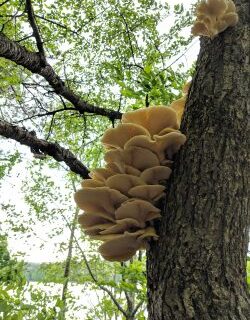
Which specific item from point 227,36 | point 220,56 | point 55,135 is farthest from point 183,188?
point 55,135

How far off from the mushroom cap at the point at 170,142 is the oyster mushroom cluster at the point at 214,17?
24.3 inches

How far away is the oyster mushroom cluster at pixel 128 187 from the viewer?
1472 mm

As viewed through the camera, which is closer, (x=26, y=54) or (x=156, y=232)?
(x=156, y=232)

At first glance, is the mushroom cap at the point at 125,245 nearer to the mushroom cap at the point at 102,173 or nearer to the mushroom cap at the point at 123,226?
the mushroom cap at the point at 123,226

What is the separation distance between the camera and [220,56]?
1.71 metres

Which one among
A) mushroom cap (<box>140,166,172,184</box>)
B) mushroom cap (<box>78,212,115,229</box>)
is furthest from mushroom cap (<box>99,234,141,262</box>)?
mushroom cap (<box>140,166,172,184</box>)

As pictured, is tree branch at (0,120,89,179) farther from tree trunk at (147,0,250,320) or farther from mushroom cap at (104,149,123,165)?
tree trunk at (147,0,250,320)

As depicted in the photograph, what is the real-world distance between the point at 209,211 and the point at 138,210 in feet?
0.99

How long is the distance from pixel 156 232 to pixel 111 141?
0.47 metres

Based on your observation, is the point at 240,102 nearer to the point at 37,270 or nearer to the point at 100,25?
the point at 100,25

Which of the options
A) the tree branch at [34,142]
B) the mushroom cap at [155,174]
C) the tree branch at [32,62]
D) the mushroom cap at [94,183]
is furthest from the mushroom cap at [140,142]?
the tree branch at [32,62]

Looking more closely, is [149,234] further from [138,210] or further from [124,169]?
[124,169]

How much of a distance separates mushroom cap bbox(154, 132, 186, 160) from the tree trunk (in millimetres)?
32

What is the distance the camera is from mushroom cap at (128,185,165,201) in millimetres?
1451
